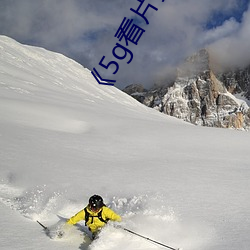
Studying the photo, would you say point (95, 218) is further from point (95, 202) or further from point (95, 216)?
point (95, 202)

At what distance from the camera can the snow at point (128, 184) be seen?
552 cm

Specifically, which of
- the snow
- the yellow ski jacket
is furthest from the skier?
the snow

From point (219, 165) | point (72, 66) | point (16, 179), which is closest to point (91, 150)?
point (16, 179)

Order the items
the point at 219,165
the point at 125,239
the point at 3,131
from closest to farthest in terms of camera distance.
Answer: the point at 125,239
the point at 219,165
the point at 3,131

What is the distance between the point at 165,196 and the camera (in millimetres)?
7305

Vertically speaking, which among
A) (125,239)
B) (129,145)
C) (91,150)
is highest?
(129,145)

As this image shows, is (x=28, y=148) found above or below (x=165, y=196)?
below

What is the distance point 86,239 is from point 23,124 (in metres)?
10.5

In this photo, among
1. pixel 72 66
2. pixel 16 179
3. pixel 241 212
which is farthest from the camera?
pixel 72 66

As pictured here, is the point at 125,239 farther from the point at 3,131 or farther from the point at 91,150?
the point at 3,131

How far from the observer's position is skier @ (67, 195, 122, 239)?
5.82 metres

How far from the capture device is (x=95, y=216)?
5918 mm

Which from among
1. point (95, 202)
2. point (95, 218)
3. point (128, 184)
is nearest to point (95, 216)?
point (95, 218)

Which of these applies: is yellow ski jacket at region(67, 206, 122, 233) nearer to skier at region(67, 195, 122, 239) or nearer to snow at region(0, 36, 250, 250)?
skier at region(67, 195, 122, 239)
